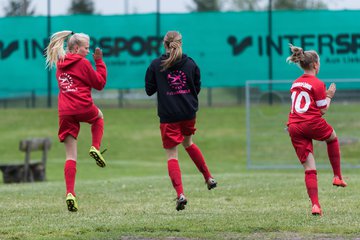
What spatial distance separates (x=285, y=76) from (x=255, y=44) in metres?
1.13

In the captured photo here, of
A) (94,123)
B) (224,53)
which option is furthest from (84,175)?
(94,123)

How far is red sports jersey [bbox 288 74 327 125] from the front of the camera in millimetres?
9188

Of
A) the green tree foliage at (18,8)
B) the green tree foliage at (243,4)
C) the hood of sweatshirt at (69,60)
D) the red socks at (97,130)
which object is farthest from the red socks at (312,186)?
the green tree foliage at (243,4)

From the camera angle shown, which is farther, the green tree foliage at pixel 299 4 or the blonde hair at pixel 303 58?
the green tree foliage at pixel 299 4

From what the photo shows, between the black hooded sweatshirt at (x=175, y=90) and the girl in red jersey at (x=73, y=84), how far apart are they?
2.04 ft

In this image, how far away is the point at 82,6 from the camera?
32.6 meters

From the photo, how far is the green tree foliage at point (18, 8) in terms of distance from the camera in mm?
28109

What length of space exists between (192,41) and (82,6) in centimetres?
904

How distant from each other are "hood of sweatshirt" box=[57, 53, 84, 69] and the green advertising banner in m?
14.5

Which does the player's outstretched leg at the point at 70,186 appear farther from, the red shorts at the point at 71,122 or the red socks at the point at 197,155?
the red socks at the point at 197,155

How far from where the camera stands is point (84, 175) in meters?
22.7

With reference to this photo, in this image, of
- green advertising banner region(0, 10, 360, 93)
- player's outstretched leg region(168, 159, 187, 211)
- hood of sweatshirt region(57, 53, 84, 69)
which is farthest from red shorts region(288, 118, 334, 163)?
green advertising banner region(0, 10, 360, 93)

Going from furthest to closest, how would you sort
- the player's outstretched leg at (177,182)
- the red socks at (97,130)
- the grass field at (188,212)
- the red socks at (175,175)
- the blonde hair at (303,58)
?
the red socks at (97,130), the red socks at (175,175), the player's outstretched leg at (177,182), the blonde hair at (303,58), the grass field at (188,212)

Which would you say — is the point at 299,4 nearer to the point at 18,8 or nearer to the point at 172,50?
the point at 18,8
